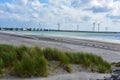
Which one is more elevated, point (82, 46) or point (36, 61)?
point (36, 61)

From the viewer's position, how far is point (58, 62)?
12.3m

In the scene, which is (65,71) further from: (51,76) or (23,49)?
(23,49)

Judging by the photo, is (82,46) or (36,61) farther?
(82,46)

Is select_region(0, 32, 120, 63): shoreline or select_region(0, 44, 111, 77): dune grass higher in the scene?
select_region(0, 44, 111, 77): dune grass

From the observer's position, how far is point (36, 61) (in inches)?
441

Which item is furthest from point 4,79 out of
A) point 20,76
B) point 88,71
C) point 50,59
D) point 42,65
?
point 88,71

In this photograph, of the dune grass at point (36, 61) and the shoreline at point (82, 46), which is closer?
the dune grass at point (36, 61)

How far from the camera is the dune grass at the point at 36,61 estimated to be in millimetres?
10930

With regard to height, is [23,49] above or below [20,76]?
above

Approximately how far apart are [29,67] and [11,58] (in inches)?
31.6

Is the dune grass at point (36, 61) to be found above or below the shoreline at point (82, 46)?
above

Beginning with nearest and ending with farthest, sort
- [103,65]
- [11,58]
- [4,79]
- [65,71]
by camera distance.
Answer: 1. [4,79]
2. [11,58]
3. [65,71]
4. [103,65]

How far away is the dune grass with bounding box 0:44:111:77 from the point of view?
10.9m

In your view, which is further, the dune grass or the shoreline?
the shoreline
